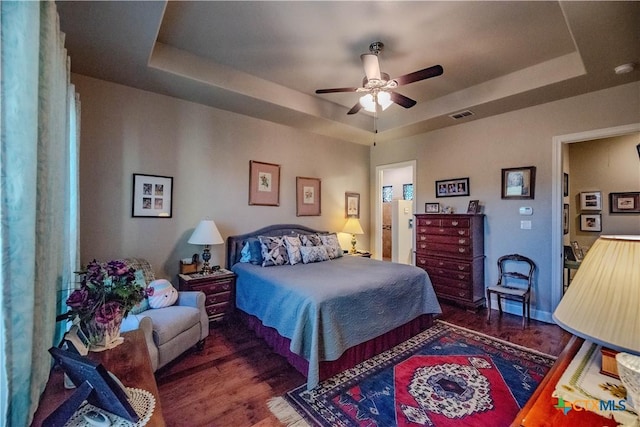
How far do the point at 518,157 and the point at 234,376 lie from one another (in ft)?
14.0

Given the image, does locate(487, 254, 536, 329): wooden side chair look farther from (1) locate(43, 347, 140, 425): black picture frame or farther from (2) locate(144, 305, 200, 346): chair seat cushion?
(1) locate(43, 347, 140, 425): black picture frame

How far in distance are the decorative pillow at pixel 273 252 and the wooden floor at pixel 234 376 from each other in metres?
0.84

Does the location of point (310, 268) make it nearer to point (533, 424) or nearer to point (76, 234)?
point (76, 234)

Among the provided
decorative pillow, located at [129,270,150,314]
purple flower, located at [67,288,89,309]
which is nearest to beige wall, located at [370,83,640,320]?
decorative pillow, located at [129,270,150,314]

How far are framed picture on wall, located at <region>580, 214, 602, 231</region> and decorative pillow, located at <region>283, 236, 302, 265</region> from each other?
4.50 m

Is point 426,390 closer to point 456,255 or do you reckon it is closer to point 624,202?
point 456,255

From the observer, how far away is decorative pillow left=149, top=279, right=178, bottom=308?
8.68ft

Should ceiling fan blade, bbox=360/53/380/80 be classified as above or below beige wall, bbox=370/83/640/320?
above

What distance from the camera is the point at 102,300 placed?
129 cm

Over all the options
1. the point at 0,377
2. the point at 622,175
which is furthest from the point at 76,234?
the point at 622,175

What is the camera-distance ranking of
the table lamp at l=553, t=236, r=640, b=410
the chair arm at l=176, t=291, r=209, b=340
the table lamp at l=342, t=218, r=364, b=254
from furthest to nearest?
the table lamp at l=342, t=218, r=364, b=254
the chair arm at l=176, t=291, r=209, b=340
the table lamp at l=553, t=236, r=640, b=410

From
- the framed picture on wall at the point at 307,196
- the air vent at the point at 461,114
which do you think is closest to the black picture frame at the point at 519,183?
the air vent at the point at 461,114

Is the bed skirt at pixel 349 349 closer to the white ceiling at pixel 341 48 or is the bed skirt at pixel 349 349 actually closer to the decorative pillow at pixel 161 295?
the decorative pillow at pixel 161 295

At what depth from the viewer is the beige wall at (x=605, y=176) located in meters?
4.10
